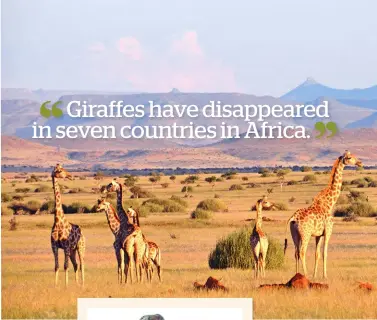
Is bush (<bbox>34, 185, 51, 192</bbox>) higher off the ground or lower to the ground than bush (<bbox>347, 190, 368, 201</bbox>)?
higher

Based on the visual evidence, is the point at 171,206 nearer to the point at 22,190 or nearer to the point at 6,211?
the point at 6,211

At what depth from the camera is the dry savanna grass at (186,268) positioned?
1689cm

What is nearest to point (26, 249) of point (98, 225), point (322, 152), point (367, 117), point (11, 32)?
point (98, 225)

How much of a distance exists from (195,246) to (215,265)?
540cm

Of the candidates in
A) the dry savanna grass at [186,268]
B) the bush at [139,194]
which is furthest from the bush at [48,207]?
the bush at [139,194]

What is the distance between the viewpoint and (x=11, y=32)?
266ft

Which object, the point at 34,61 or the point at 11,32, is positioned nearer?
the point at 34,61

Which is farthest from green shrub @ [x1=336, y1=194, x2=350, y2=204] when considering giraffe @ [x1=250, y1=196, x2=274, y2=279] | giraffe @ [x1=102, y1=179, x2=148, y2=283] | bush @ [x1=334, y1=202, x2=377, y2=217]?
giraffe @ [x1=102, y1=179, x2=148, y2=283]

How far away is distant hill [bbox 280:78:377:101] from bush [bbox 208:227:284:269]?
63.3 m

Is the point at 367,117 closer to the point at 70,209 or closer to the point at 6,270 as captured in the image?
the point at 70,209

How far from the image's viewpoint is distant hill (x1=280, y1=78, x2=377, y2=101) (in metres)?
95.4

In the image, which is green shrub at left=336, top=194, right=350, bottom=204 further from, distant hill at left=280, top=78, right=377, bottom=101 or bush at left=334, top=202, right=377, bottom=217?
distant hill at left=280, top=78, right=377, bottom=101

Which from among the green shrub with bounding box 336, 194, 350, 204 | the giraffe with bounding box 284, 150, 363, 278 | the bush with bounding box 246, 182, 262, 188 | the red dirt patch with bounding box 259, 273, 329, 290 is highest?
the bush with bounding box 246, 182, 262, 188

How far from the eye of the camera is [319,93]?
100m
